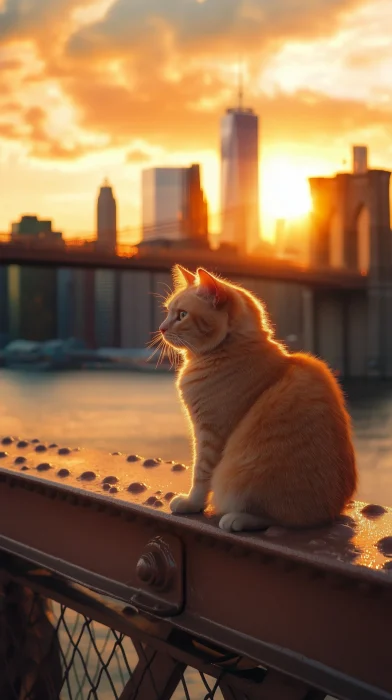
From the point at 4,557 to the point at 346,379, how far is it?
129 ft

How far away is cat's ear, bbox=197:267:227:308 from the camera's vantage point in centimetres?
193

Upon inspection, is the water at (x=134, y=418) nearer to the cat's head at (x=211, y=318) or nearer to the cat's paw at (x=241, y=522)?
the cat's head at (x=211, y=318)

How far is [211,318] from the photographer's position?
1.93 meters

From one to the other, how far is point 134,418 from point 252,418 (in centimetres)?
3022

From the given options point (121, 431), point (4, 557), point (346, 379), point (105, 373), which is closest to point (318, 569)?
point (4, 557)

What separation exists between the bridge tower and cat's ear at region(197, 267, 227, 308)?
38023 mm

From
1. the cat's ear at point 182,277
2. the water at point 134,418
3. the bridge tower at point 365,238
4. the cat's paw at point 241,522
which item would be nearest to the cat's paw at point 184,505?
the cat's paw at point 241,522

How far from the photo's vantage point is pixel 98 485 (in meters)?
2.01

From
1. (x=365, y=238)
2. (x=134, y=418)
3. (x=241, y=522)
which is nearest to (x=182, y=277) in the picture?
(x=241, y=522)

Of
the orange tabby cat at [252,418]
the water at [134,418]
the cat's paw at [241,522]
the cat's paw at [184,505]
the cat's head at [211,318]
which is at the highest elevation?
the cat's head at [211,318]

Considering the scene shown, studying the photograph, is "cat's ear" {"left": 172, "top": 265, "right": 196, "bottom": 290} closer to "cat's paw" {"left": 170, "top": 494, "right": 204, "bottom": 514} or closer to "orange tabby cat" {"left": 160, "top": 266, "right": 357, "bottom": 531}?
"orange tabby cat" {"left": 160, "top": 266, "right": 357, "bottom": 531}

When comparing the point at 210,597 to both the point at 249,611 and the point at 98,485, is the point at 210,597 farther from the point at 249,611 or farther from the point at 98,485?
the point at 98,485

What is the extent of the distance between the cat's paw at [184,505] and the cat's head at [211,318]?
36cm

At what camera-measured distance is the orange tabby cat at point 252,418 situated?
1673mm
